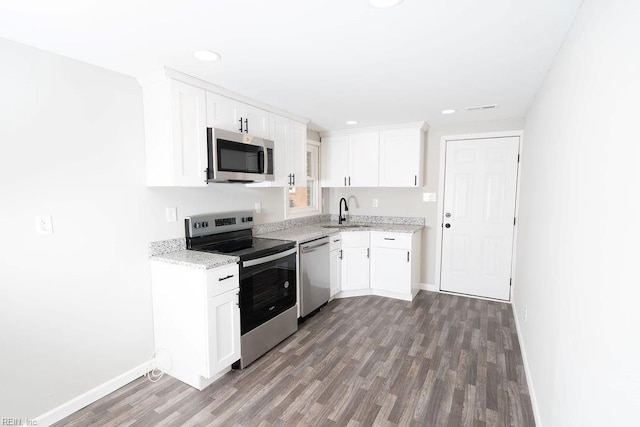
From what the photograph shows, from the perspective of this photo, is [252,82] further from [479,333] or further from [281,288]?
[479,333]

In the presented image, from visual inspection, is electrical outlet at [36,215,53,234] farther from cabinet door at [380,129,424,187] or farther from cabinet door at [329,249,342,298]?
cabinet door at [380,129,424,187]

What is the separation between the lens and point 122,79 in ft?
7.47

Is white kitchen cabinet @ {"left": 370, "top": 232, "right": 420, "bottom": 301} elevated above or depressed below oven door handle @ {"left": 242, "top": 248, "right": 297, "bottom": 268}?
below

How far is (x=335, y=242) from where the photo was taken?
12.9 feet

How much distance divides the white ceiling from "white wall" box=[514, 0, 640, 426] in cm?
30

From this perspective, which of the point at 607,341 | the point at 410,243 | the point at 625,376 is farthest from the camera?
the point at 410,243

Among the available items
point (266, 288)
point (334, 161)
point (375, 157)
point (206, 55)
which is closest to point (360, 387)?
point (266, 288)

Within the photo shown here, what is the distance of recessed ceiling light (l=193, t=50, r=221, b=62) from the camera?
192cm

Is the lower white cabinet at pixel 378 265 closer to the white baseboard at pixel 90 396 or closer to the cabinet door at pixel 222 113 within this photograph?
the cabinet door at pixel 222 113

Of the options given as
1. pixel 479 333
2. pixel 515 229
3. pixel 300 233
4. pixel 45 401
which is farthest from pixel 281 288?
pixel 515 229

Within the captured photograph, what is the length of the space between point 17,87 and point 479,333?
13.4 ft

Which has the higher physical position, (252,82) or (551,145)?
(252,82)

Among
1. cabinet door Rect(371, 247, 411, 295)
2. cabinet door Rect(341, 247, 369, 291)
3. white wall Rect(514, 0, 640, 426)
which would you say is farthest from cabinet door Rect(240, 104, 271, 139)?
white wall Rect(514, 0, 640, 426)

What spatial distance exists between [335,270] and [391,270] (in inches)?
28.9
